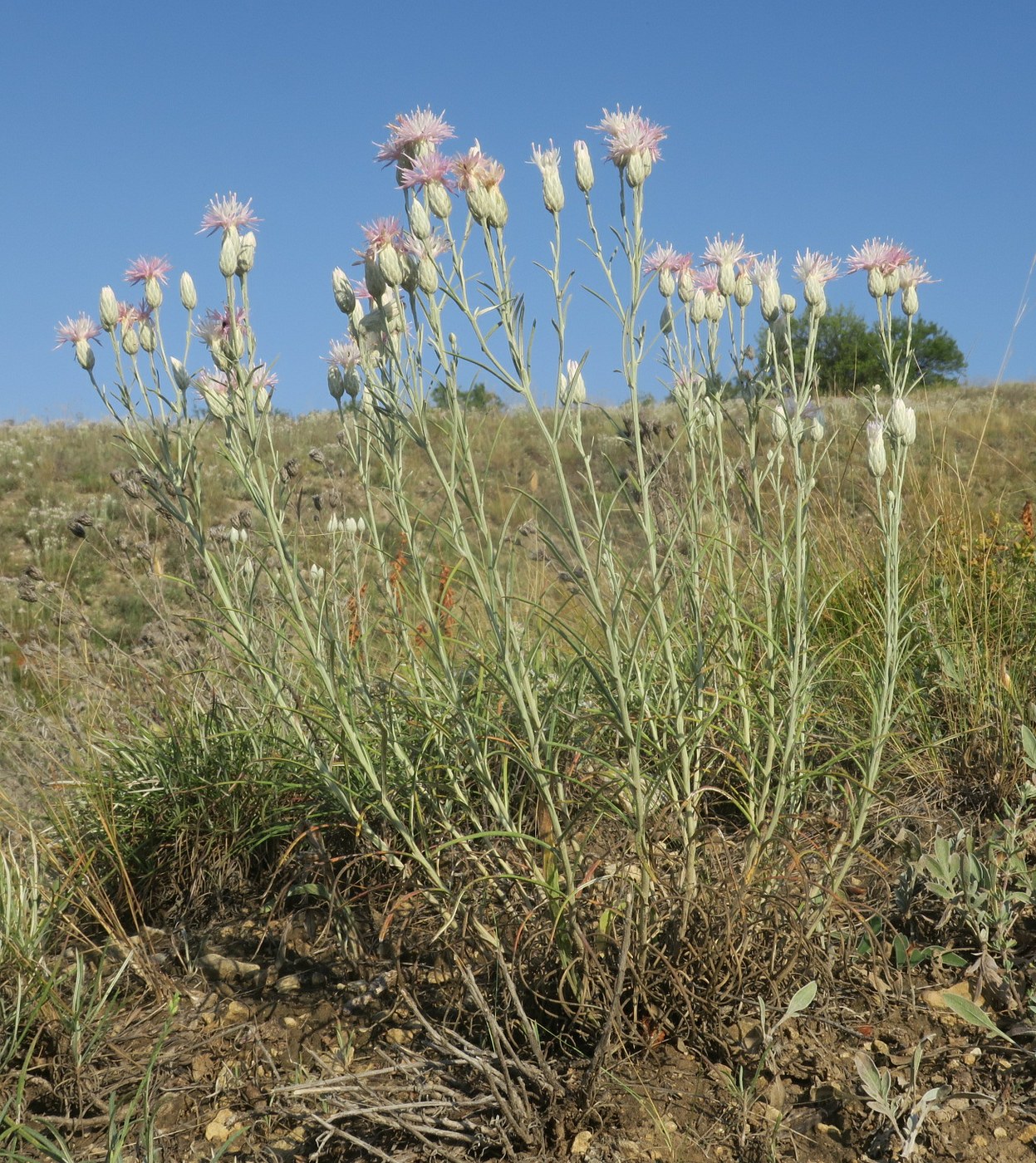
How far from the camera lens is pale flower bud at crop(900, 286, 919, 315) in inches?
92.2

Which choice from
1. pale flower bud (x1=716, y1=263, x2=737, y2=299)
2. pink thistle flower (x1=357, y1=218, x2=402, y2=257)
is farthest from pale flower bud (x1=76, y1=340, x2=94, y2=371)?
pale flower bud (x1=716, y1=263, x2=737, y2=299)

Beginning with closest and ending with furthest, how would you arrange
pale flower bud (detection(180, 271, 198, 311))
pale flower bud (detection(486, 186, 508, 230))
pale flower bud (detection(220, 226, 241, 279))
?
pale flower bud (detection(486, 186, 508, 230)) < pale flower bud (detection(220, 226, 241, 279)) < pale flower bud (detection(180, 271, 198, 311))

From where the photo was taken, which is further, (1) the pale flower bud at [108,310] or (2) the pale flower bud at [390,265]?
(1) the pale flower bud at [108,310]

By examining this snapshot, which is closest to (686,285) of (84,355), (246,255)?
(246,255)

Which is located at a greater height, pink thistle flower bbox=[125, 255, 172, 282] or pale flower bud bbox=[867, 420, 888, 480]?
pink thistle flower bbox=[125, 255, 172, 282]

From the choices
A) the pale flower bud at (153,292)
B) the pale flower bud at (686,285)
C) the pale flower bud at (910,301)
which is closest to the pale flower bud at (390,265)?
the pale flower bud at (686,285)

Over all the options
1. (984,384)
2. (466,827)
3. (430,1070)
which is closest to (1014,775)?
(466,827)

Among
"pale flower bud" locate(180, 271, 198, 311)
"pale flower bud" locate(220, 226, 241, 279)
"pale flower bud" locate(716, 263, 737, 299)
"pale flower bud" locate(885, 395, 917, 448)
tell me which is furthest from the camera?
"pale flower bud" locate(180, 271, 198, 311)

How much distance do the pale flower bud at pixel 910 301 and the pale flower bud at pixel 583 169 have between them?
866 mm

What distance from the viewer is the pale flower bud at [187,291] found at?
265cm

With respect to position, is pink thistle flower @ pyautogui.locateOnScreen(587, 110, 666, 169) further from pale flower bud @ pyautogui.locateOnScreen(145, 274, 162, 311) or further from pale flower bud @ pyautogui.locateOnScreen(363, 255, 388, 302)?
pale flower bud @ pyautogui.locateOnScreen(145, 274, 162, 311)

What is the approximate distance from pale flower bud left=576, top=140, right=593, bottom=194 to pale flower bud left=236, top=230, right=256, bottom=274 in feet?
2.71

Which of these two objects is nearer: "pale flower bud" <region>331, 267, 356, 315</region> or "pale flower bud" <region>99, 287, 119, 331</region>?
"pale flower bud" <region>331, 267, 356, 315</region>

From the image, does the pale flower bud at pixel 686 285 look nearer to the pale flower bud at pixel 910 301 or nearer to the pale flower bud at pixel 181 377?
the pale flower bud at pixel 910 301
